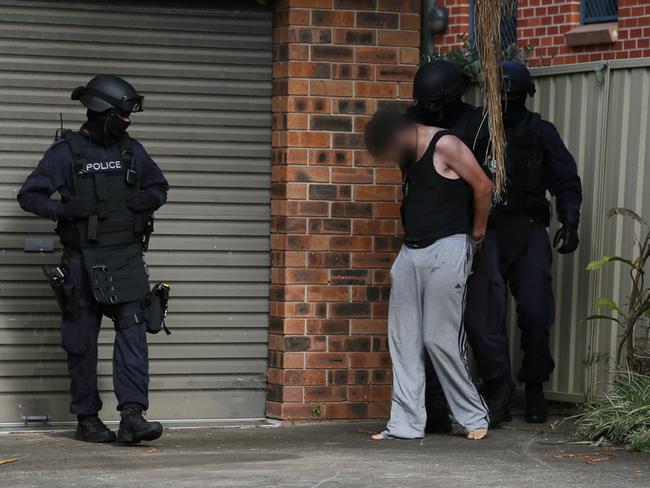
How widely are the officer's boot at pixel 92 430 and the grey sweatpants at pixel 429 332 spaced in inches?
56.6

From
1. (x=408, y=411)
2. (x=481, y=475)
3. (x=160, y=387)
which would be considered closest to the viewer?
(x=481, y=475)

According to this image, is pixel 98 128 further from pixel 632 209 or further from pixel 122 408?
pixel 632 209

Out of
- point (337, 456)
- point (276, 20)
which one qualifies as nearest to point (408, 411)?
point (337, 456)

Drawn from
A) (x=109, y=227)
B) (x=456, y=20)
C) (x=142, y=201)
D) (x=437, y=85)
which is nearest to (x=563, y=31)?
(x=456, y=20)

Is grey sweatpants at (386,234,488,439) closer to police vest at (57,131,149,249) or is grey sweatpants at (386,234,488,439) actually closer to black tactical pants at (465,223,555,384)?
black tactical pants at (465,223,555,384)

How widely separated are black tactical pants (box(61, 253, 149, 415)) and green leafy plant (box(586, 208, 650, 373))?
2.51 meters

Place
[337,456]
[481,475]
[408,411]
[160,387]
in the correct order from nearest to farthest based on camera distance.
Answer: [481,475] → [337,456] → [408,411] → [160,387]

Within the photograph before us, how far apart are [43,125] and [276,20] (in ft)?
4.71

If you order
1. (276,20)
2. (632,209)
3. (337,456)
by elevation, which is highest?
(276,20)

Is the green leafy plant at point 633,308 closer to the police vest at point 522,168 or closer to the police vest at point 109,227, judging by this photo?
the police vest at point 522,168

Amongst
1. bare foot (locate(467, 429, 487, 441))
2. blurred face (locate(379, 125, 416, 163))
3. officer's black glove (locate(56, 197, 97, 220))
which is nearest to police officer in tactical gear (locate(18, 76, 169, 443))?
officer's black glove (locate(56, 197, 97, 220))

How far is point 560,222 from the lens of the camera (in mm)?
8820

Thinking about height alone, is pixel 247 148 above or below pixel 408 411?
above

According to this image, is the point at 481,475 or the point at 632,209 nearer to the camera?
the point at 481,475
